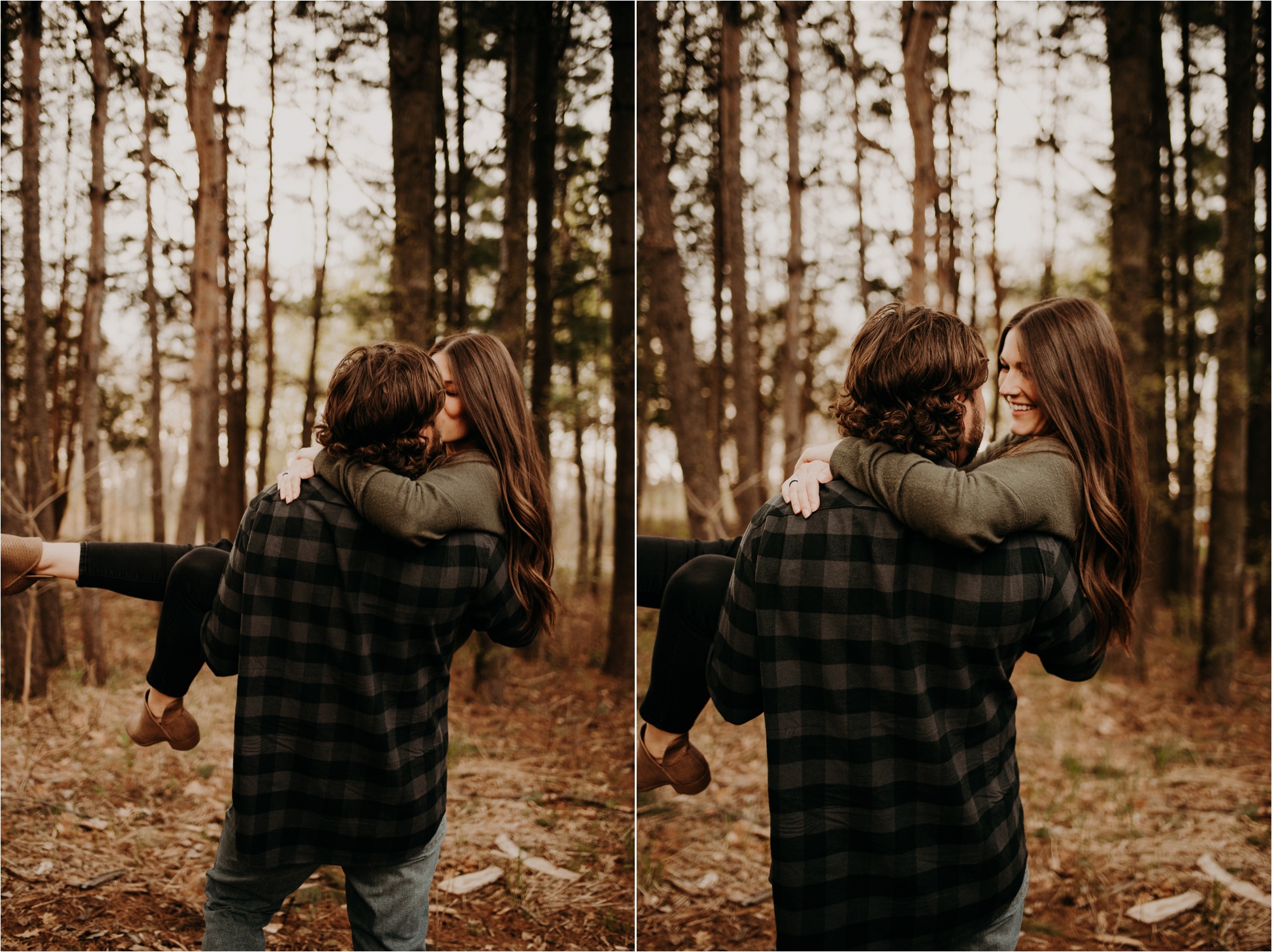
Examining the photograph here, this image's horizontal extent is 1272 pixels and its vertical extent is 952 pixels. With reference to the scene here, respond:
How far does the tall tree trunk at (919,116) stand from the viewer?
2594mm

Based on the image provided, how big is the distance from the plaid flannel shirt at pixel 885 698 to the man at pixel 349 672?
1.89ft

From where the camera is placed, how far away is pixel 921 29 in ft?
9.18

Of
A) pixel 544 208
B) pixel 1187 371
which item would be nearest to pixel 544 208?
pixel 544 208

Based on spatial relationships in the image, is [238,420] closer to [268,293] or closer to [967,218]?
[268,293]

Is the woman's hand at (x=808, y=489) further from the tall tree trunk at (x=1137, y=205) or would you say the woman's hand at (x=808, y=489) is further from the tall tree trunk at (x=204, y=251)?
the tall tree trunk at (x=1137, y=205)

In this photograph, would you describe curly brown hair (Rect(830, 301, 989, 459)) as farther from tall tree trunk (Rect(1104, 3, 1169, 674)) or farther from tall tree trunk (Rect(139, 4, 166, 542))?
tall tree trunk (Rect(1104, 3, 1169, 674))

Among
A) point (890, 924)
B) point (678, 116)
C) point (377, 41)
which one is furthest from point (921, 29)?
point (890, 924)

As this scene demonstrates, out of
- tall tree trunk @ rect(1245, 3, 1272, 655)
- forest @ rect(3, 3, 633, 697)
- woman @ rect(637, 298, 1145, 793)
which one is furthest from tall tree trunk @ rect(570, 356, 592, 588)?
tall tree trunk @ rect(1245, 3, 1272, 655)

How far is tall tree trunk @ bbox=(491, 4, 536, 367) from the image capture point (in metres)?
→ 2.54

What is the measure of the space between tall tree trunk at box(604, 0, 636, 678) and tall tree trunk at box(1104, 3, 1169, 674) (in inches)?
98.0

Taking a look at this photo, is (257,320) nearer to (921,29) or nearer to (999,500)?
(999,500)

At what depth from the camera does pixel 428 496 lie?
4.62 ft

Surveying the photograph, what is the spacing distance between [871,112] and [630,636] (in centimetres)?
236

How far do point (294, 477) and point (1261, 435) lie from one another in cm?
438
